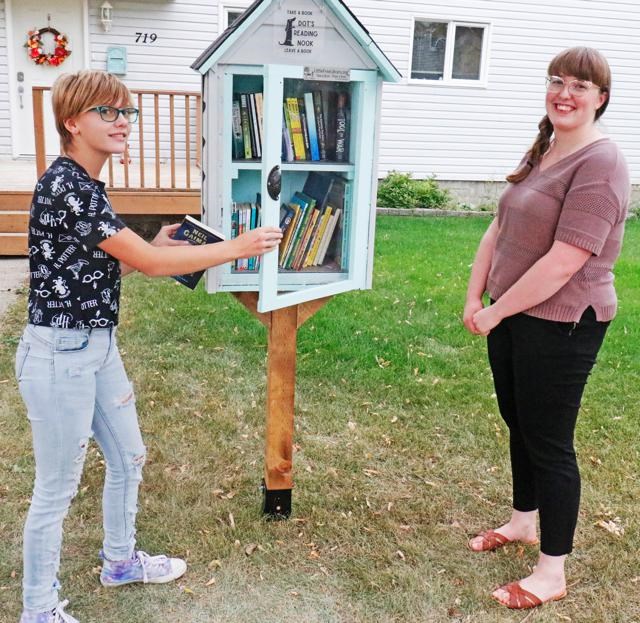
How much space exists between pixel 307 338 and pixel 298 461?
5.71 ft

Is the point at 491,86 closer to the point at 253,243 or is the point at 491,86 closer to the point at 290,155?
the point at 290,155

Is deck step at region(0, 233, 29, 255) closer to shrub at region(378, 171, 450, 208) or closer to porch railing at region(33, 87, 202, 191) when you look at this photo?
porch railing at region(33, 87, 202, 191)

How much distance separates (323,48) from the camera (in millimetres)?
2477

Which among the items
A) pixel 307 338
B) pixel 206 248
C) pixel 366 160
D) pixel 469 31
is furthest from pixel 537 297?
pixel 469 31

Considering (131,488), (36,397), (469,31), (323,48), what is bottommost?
(131,488)

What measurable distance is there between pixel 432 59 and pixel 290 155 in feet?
33.2

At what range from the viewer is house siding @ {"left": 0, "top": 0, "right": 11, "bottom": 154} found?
10180 mm

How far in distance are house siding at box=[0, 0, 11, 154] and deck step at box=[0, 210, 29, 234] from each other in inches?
128

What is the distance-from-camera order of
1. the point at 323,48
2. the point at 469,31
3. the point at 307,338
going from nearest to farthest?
the point at 323,48 < the point at 307,338 < the point at 469,31

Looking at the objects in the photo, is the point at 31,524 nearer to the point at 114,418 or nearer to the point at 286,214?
the point at 114,418

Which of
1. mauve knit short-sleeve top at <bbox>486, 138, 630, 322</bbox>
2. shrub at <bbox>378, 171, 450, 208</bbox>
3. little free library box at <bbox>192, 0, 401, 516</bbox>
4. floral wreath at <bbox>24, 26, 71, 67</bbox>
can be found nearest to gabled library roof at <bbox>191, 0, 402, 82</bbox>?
little free library box at <bbox>192, 0, 401, 516</bbox>

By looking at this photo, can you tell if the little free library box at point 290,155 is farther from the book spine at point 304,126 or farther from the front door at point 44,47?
the front door at point 44,47

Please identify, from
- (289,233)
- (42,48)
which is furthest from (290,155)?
(42,48)

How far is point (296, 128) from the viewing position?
8.52ft
